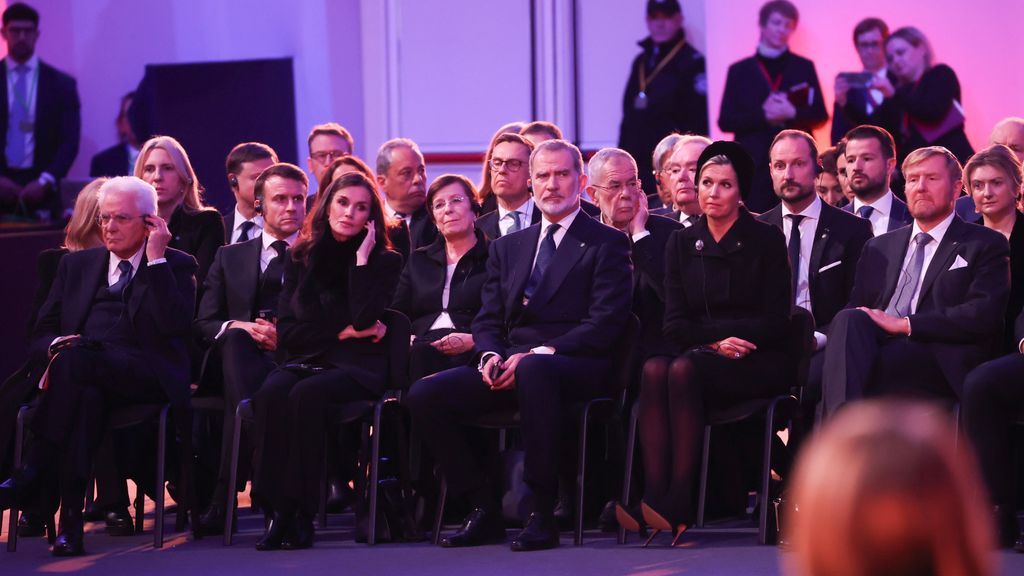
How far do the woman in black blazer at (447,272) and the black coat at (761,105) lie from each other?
124 inches

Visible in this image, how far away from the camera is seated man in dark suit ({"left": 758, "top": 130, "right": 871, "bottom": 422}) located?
5.38 meters

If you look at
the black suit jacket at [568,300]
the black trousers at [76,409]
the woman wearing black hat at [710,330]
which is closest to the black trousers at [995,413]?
the woman wearing black hat at [710,330]

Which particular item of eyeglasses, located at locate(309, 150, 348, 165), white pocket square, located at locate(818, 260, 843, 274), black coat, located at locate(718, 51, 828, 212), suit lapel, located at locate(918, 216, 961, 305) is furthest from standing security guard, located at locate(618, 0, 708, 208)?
suit lapel, located at locate(918, 216, 961, 305)

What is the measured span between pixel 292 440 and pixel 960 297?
226cm

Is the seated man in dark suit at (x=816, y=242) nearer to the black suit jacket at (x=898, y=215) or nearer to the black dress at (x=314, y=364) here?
the black suit jacket at (x=898, y=215)

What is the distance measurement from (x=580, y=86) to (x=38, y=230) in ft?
12.2

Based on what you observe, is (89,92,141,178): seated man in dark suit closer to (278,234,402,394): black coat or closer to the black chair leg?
(278,234,402,394): black coat

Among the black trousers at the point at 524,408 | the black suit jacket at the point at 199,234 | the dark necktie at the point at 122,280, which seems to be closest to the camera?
the black trousers at the point at 524,408

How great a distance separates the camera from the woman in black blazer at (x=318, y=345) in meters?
4.95

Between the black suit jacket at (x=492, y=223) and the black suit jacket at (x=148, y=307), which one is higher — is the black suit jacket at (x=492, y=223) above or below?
above

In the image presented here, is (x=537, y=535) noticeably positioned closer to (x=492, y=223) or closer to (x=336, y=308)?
(x=336, y=308)

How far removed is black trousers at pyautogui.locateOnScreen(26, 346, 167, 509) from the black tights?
1756mm

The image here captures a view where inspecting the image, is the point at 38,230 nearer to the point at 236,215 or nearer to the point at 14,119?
the point at 14,119

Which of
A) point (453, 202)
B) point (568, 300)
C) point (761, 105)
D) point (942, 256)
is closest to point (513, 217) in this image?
point (453, 202)
